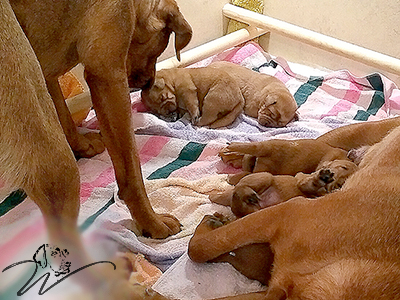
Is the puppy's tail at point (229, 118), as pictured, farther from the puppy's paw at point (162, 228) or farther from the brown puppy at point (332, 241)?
the brown puppy at point (332, 241)

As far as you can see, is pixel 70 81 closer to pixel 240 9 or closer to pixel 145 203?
pixel 145 203

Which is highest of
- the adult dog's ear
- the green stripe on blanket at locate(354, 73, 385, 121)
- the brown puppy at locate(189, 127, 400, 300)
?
the adult dog's ear

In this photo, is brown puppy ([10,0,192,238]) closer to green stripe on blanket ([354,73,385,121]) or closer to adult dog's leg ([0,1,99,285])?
adult dog's leg ([0,1,99,285])

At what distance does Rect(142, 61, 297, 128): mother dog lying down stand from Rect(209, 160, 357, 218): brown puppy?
702 mm

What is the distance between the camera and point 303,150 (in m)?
1.68

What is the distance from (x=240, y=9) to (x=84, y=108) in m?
1.22

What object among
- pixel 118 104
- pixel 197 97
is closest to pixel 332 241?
pixel 118 104

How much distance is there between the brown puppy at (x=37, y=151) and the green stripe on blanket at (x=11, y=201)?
2.22ft

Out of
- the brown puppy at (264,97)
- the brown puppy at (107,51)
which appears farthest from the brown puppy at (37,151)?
the brown puppy at (264,97)

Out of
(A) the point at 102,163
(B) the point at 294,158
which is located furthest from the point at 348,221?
(A) the point at 102,163

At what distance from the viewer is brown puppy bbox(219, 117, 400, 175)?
1673mm

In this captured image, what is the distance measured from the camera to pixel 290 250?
1.14m

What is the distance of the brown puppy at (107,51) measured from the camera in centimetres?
117

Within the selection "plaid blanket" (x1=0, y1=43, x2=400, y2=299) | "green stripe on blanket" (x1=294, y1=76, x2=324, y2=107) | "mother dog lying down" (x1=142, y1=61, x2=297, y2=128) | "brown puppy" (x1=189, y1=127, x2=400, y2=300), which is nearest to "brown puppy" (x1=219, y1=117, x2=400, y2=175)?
"plaid blanket" (x1=0, y1=43, x2=400, y2=299)
